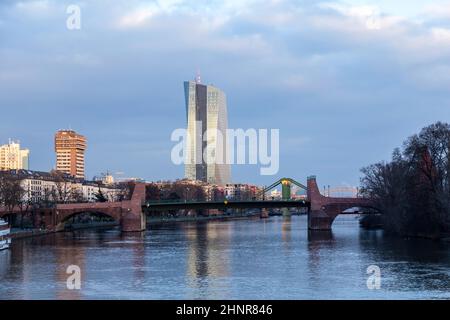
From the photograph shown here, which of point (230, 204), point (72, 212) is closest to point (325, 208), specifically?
point (230, 204)

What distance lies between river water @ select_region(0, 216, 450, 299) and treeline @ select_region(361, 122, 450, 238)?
2.92m

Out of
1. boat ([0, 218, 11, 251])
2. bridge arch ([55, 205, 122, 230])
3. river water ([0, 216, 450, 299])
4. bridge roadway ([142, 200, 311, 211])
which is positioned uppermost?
bridge roadway ([142, 200, 311, 211])

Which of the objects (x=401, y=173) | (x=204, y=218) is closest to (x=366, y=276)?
(x=401, y=173)

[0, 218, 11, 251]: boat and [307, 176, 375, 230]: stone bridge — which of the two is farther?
[307, 176, 375, 230]: stone bridge

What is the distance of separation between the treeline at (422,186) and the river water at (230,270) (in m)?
2.92

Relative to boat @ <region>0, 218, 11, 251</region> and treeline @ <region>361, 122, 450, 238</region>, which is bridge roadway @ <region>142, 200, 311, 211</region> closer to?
treeline @ <region>361, 122, 450, 238</region>

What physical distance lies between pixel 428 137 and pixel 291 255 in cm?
1999

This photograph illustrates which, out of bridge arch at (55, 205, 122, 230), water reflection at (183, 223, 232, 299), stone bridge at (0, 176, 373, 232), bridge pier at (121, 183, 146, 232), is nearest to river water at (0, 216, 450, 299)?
water reflection at (183, 223, 232, 299)

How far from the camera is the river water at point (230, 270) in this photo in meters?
33.2

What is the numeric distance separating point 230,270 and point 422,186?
95.4 ft

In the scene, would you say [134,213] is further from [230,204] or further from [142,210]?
[230,204]

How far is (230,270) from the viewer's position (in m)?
42.2

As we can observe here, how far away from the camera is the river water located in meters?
33.2

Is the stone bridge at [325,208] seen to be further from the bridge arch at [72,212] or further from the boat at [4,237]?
the boat at [4,237]
